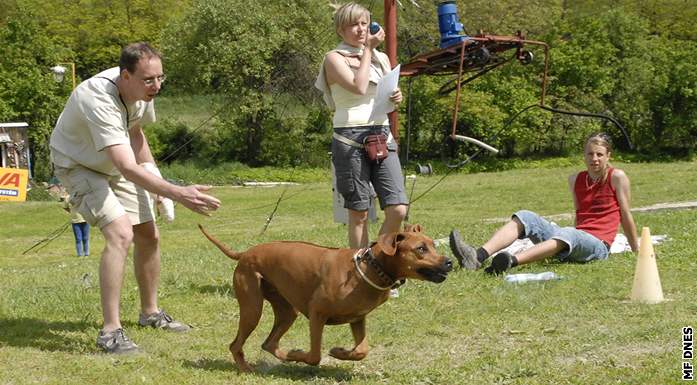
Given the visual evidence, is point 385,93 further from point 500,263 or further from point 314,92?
point 314,92

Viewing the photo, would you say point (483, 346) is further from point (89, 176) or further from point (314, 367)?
point (89, 176)

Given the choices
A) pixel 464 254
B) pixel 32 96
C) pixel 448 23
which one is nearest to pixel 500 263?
pixel 464 254

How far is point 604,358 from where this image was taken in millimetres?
5105

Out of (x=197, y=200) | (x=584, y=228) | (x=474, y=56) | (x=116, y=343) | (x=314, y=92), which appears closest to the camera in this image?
(x=197, y=200)

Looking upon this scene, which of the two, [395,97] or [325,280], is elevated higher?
[395,97]

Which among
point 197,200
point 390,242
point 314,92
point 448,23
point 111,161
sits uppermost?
point 448,23

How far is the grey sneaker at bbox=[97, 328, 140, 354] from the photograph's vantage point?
18.8 ft

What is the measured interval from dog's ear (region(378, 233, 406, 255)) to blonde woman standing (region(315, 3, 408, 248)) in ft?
6.96

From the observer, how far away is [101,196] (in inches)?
236

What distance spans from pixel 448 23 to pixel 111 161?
4897 mm

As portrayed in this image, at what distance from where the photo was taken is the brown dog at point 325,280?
4.73 m

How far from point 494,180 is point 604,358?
103 ft

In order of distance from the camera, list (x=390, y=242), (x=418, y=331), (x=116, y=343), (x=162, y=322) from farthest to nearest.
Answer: (x=162, y=322), (x=418, y=331), (x=116, y=343), (x=390, y=242)

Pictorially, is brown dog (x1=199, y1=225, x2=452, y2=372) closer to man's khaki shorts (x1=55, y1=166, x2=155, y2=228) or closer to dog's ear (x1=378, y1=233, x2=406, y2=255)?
dog's ear (x1=378, y1=233, x2=406, y2=255)
